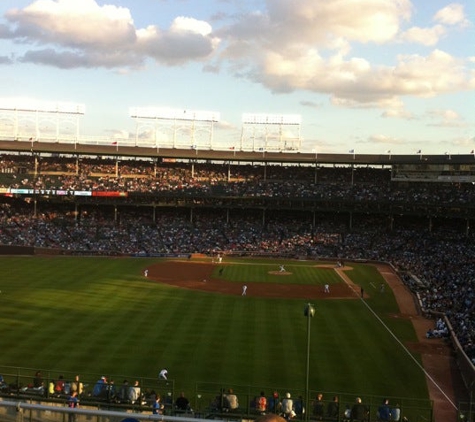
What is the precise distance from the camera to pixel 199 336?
1107 inches

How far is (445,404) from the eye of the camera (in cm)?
2050

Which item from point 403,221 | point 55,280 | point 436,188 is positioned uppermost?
point 436,188

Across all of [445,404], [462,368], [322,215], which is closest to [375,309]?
[462,368]

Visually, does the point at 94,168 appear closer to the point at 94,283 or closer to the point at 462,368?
the point at 94,283

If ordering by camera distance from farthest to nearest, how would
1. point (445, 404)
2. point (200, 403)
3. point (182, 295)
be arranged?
point (182, 295) → point (445, 404) → point (200, 403)

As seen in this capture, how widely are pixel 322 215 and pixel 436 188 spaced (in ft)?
56.3

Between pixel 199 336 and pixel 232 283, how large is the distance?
17555 millimetres

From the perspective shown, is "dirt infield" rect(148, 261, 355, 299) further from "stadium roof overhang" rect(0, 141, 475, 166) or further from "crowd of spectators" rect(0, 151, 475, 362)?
"stadium roof overhang" rect(0, 141, 475, 166)

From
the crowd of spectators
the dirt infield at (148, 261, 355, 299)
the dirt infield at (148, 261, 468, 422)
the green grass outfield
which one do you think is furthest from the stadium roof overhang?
the green grass outfield

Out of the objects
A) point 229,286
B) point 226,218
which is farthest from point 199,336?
point 226,218

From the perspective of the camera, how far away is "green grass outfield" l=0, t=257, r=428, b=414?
893 inches

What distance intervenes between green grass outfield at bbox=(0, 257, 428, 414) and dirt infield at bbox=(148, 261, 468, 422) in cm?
85

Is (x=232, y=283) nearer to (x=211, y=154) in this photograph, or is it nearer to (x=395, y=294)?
(x=395, y=294)

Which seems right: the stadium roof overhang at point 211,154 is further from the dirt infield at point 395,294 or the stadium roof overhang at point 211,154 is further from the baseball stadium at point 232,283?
the dirt infield at point 395,294
